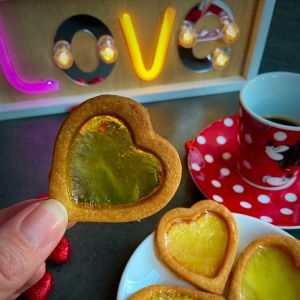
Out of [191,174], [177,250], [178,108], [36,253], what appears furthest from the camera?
[178,108]

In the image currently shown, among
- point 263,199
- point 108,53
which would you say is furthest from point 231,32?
point 263,199

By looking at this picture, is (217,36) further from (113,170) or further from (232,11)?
(113,170)

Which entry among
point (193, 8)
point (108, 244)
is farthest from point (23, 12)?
point (108, 244)

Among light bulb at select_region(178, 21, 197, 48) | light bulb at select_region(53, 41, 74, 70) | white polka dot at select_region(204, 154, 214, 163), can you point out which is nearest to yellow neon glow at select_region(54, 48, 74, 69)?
light bulb at select_region(53, 41, 74, 70)

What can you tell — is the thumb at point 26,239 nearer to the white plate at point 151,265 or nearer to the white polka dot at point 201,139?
the white plate at point 151,265

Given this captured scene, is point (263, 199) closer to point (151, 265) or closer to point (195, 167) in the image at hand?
point (195, 167)

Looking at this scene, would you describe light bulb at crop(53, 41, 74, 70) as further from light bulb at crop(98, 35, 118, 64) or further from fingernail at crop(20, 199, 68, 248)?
fingernail at crop(20, 199, 68, 248)

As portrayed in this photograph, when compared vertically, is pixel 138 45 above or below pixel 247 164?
above
